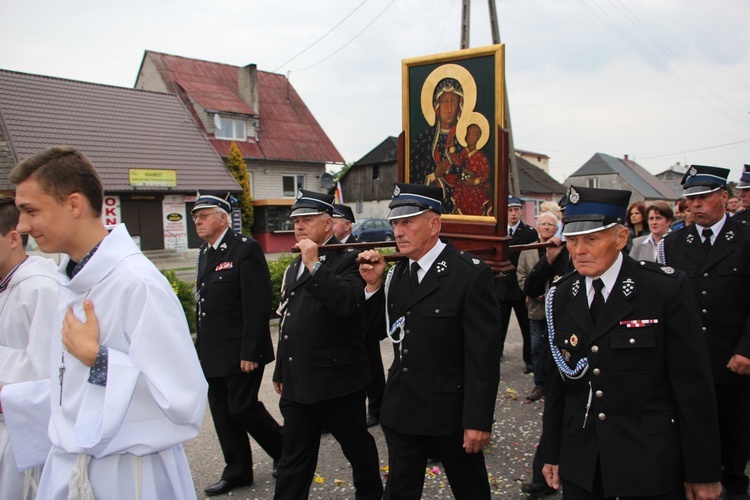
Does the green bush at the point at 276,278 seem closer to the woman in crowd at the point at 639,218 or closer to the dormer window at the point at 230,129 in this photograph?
the woman in crowd at the point at 639,218

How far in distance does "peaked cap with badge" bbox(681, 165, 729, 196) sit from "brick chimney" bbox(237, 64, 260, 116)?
103ft

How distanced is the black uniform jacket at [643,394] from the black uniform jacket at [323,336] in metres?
1.46

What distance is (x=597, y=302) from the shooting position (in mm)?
2746

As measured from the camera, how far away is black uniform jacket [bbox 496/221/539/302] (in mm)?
6613

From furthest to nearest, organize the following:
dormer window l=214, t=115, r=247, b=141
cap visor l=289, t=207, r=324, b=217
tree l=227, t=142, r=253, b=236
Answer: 1. dormer window l=214, t=115, r=247, b=141
2. tree l=227, t=142, r=253, b=236
3. cap visor l=289, t=207, r=324, b=217

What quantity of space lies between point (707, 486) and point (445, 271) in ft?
5.17

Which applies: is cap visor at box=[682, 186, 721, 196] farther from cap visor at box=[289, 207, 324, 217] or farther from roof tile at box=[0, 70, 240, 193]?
roof tile at box=[0, 70, 240, 193]

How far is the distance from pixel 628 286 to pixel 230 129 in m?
32.1

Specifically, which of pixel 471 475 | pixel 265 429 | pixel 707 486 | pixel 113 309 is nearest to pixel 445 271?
pixel 471 475

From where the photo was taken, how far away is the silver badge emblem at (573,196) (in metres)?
2.83

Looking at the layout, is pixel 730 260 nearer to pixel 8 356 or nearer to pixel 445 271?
pixel 445 271

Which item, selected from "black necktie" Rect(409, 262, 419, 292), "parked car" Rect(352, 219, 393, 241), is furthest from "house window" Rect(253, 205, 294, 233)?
"black necktie" Rect(409, 262, 419, 292)

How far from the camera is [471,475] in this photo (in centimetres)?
312

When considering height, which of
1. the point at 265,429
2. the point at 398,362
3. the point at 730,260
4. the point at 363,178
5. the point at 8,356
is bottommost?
the point at 265,429
